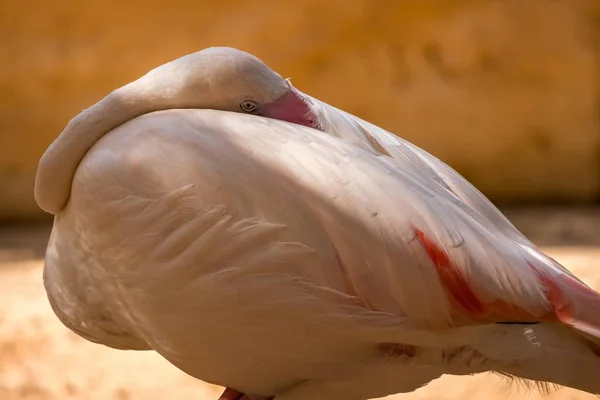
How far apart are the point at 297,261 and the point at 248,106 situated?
29 cm

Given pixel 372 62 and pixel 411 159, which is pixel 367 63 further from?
pixel 411 159

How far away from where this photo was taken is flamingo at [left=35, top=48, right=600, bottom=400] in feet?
3.73

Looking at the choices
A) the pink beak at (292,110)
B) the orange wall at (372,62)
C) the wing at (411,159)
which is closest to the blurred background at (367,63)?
the orange wall at (372,62)

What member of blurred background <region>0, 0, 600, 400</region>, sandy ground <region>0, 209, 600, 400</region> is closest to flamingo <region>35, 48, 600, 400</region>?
sandy ground <region>0, 209, 600, 400</region>

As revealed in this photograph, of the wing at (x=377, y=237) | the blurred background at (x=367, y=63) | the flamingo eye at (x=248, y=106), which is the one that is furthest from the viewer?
the blurred background at (x=367, y=63)

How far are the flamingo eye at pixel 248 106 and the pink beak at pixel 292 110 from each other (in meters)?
0.01

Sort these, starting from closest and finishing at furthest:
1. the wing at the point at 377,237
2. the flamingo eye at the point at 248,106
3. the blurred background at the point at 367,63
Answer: the wing at the point at 377,237 → the flamingo eye at the point at 248,106 → the blurred background at the point at 367,63

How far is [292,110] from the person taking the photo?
1315 millimetres

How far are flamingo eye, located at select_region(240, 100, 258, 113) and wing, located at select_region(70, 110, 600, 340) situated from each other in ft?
0.40

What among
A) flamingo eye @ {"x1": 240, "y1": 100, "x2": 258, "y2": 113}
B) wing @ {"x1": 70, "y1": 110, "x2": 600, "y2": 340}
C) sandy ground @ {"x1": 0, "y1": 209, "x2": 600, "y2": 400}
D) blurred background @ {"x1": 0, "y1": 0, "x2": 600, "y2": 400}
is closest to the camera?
wing @ {"x1": 70, "y1": 110, "x2": 600, "y2": 340}

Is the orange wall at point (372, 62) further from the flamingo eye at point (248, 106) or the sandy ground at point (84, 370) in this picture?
the flamingo eye at point (248, 106)

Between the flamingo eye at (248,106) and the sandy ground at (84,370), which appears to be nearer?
the flamingo eye at (248,106)

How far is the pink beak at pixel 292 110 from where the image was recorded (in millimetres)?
1305

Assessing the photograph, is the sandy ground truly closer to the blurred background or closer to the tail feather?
the tail feather
